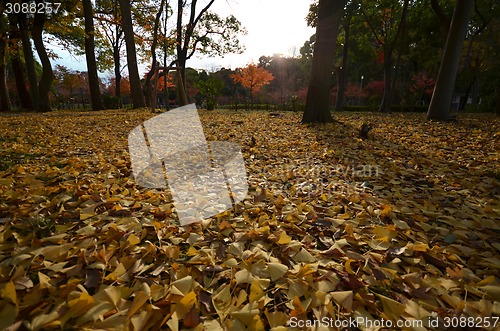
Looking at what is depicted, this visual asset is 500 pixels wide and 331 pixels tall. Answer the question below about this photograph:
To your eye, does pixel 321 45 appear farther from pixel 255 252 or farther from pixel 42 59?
pixel 42 59

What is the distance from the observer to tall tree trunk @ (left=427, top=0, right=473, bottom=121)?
21.5ft

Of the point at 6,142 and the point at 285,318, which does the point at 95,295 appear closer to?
the point at 285,318

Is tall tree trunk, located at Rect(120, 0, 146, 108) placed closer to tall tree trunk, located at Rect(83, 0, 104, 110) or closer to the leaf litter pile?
tall tree trunk, located at Rect(83, 0, 104, 110)

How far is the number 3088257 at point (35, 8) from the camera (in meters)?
9.99

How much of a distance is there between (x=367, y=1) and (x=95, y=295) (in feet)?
57.1

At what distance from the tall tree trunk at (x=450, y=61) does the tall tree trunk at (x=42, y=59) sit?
48.6 ft

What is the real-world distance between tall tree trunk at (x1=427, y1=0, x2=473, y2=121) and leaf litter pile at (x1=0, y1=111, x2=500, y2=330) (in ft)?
19.4

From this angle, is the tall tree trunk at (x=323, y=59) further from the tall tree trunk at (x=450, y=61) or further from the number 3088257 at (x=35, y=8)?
the number 3088257 at (x=35, y=8)

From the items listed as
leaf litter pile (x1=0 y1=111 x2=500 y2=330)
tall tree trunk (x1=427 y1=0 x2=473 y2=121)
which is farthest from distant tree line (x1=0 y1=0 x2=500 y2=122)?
leaf litter pile (x1=0 y1=111 x2=500 y2=330)

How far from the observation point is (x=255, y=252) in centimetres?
135

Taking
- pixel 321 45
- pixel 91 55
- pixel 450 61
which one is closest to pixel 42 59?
pixel 91 55

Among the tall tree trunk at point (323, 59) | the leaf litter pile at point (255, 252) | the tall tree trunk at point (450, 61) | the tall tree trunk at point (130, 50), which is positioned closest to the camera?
the leaf litter pile at point (255, 252)

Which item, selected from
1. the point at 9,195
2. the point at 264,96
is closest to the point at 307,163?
the point at 9,195

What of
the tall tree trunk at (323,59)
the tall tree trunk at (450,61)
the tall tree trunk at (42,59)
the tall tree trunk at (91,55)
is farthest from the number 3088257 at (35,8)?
the tall tree trunk at (450,61)
